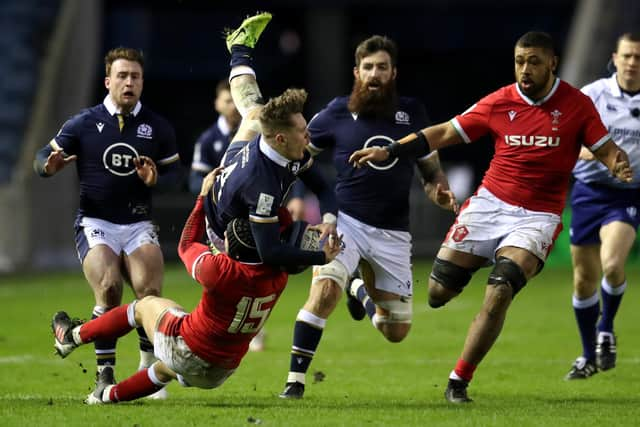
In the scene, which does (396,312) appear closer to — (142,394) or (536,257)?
(536,257)

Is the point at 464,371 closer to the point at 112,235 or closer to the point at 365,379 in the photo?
the point at 365,379

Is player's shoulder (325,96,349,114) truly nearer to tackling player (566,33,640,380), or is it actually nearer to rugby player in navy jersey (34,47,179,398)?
rugby player in navy jersey (34,47,179,398)

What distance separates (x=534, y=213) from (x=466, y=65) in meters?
27.8

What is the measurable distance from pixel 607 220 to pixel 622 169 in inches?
75.0

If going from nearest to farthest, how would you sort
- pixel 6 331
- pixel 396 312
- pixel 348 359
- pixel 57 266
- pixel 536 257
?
pixel 536 257
pixel 396 312
pixel 348 359
pixel 6 331
pixel 57 266

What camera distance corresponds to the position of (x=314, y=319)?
29.6 ft

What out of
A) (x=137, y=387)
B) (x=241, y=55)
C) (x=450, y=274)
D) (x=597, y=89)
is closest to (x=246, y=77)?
(x=241, y=55)

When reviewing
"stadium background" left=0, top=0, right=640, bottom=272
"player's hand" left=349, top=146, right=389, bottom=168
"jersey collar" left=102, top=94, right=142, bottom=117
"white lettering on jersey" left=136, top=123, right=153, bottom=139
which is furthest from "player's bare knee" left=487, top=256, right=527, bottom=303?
"stadium background" left=0, top=0, right=640, bottom=272

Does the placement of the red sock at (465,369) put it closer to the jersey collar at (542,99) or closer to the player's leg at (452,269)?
the player's leg at (452,269)

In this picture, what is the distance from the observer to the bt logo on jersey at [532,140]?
28.7 ft

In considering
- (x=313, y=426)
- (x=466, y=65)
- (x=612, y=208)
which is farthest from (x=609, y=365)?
(x=466, y=65)

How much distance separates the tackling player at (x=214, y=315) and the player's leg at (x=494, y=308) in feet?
4.84

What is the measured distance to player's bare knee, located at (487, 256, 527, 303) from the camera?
27.7 feet

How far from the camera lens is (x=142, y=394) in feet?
26.1
